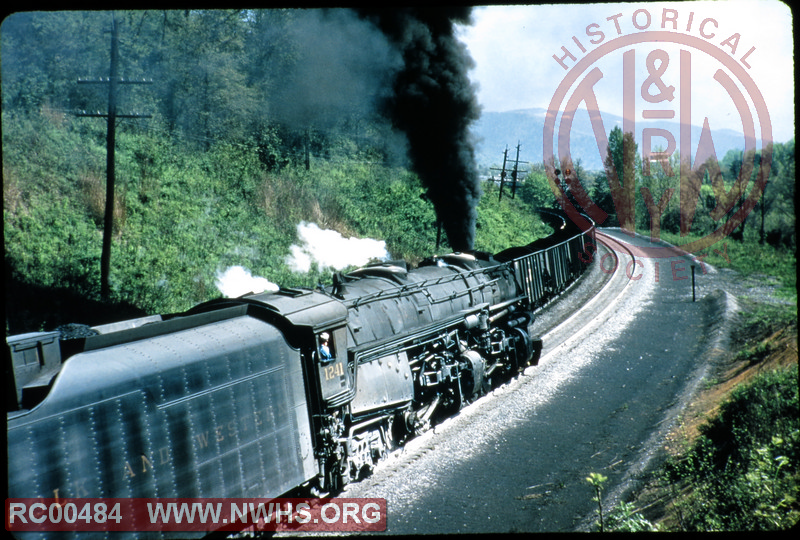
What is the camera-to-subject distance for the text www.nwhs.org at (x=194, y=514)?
4.88 m

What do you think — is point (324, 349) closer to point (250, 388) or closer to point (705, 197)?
point (250, 388)

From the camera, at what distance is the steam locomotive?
5309 mm

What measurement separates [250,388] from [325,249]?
692 inches

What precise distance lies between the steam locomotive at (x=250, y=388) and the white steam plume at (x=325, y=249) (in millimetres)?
7606

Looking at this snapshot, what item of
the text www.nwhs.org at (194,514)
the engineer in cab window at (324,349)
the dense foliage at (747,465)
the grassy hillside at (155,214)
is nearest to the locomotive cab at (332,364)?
the engineer in cab window at (324,349)

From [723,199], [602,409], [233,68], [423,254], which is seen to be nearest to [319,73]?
[233,68]

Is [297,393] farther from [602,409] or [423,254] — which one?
[423,254]

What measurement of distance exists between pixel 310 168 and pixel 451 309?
20.9m

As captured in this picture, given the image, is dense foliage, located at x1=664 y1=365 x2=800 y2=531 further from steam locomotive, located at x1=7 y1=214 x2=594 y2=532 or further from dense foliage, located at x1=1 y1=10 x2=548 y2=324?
dense foliage, located at x1=1 y1=10 x2=548 y2=324

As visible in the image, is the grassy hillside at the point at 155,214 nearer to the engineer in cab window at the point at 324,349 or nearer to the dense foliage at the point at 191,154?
the dense foliage at the point at 191,154

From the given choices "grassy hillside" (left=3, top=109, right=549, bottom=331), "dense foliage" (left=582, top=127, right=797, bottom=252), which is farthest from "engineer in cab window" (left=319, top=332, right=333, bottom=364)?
"dense foliage" (left=582, top=127, right=797, bottom=252)

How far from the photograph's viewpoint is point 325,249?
2466 centimetres

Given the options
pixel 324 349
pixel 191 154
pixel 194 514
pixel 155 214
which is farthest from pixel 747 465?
pixel 191 154

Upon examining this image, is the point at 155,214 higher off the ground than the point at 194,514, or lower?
higher
